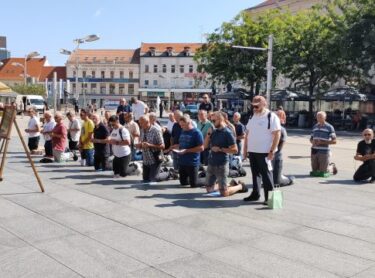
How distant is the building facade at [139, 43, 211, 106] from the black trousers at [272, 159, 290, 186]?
287ft

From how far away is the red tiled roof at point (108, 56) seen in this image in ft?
341

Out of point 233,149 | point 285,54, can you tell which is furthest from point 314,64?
point 233,149

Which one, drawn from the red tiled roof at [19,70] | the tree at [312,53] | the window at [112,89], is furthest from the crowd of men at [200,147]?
the red tiled roof at [19,70]

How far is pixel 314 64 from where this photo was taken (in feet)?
113

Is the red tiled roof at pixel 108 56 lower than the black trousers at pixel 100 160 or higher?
higher

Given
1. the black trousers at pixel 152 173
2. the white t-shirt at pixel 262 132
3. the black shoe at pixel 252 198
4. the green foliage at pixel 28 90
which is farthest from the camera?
the green foliage at pixel 28 90

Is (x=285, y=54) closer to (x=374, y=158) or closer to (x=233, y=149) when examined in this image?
(x=374, y=158)

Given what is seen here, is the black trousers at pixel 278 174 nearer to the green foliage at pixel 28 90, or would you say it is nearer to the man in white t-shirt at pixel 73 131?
the man in white t-shirt at pixel 73 131

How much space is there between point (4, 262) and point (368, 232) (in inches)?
178

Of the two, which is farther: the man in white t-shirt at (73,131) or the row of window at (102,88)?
the row of window at (102,88)

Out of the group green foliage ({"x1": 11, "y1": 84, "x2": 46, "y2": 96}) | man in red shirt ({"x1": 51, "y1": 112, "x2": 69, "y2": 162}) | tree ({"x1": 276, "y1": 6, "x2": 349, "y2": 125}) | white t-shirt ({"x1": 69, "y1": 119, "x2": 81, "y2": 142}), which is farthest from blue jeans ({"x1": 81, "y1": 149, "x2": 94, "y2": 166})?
green foliage ({"x1": 11, "y1": 84, "x2": 46, "y2": 96})

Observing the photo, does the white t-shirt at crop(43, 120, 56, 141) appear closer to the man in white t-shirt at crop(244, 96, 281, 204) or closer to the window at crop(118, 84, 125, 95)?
the man in white t-shirt at crop(244, 96, 281, 204)

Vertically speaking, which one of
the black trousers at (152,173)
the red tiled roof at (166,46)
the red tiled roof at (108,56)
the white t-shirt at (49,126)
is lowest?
the black trousers at (152,173)

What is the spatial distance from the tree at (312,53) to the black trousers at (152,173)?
1002 inches
